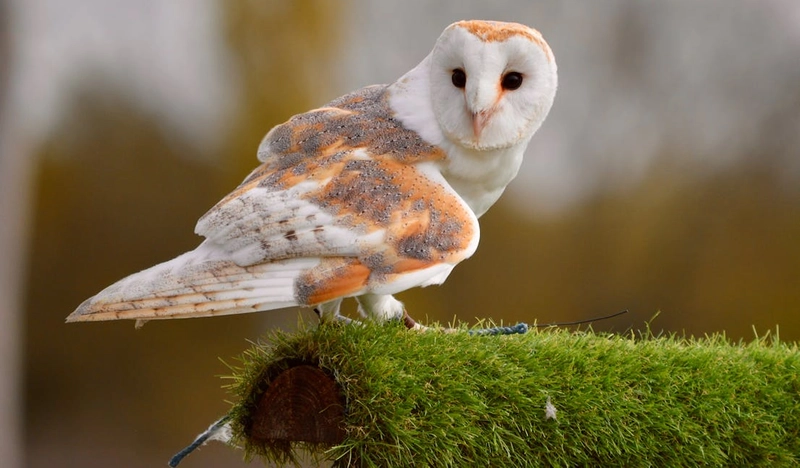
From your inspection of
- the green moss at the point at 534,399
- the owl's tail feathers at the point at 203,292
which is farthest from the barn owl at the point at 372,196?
the green moss at the point at 534,399

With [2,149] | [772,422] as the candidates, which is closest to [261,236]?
[772,422]

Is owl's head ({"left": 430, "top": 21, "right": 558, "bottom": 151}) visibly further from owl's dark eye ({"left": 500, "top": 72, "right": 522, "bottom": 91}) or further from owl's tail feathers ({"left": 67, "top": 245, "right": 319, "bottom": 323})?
owl's tail feathers ({"left": 67, "top": 245, "right": 319, "bottom": 323})

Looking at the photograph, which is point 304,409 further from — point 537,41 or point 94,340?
point 94,340

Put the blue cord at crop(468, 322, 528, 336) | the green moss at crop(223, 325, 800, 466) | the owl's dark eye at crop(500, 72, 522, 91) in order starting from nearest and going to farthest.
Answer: the green moss at crop(223, 325, 800, 466)
the owl's dark eye at crop(500, 72, 522, 91)
the blue cord at crop(468, 322, 528, 336)

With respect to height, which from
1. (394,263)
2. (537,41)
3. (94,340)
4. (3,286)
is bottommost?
(94,340)

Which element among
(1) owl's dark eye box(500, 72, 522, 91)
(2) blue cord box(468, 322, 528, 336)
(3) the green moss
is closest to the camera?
(3) the green moss

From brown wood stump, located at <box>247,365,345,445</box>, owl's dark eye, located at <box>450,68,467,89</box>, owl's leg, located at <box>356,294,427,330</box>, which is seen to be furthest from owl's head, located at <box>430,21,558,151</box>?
brown wood stump, located at <box>247,365,345,445</box>

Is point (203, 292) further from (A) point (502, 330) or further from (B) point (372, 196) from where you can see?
(A) point (502, 330)
